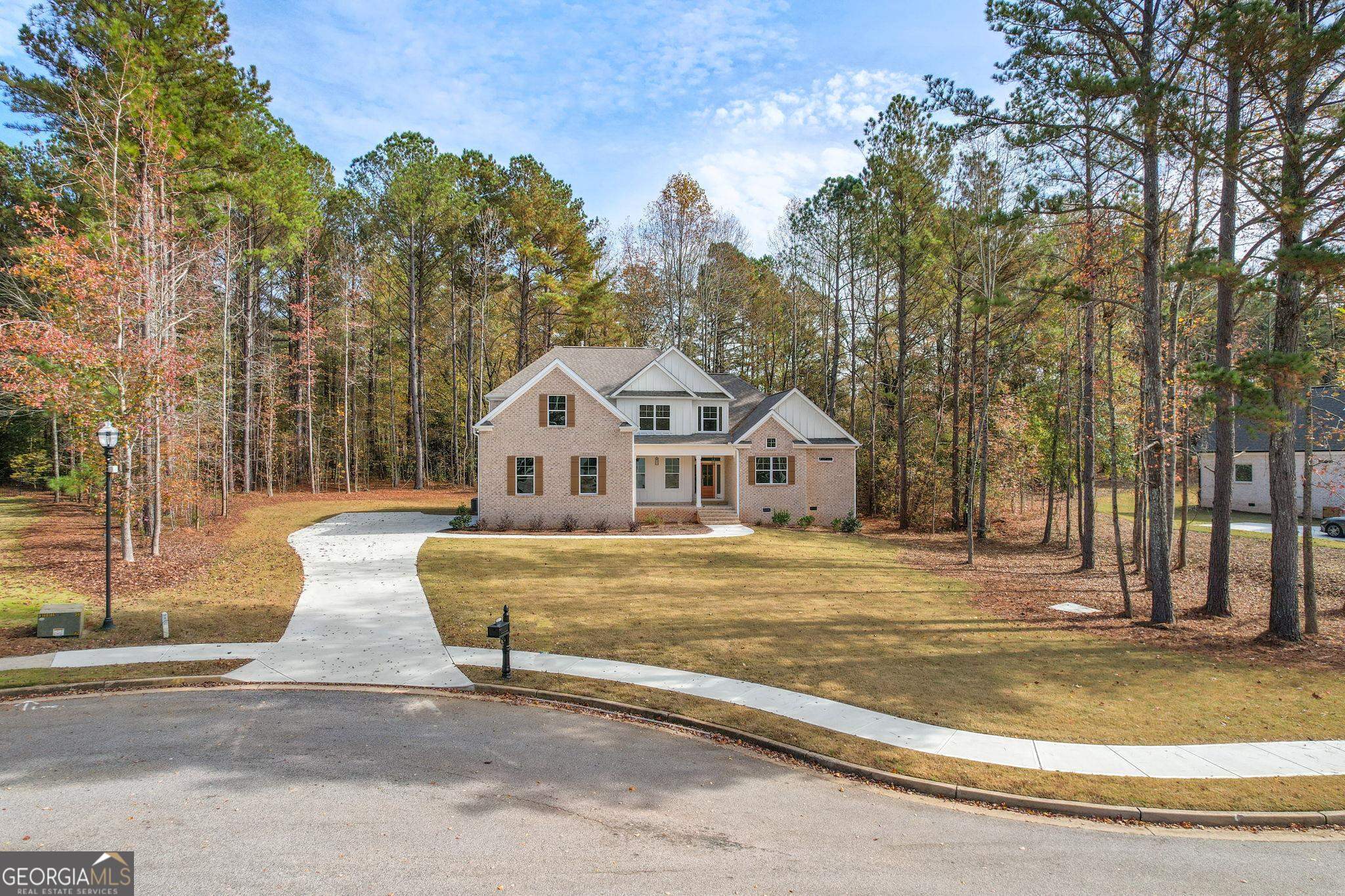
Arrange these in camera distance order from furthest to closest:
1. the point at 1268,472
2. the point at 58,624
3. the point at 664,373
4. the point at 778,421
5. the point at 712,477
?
1. the point at 712,477
2. the point at 1268,472
3. the point at 778,421
4. the point at 664,373
5. the point at 58,624

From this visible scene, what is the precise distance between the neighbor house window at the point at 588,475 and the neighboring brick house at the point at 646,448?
1.4 inches

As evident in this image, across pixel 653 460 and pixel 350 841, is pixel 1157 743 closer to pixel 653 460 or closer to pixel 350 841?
pixel 350 841

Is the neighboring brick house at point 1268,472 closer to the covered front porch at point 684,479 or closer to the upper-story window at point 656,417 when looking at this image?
the covered front porch at point 684,479

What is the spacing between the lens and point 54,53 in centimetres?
1595

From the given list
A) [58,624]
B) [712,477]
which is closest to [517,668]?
[58,624]

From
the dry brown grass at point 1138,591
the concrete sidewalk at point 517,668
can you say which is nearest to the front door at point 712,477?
the dry brown grass at point 1138,591

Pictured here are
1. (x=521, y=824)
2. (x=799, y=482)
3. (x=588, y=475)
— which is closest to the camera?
(x=521, y=824)

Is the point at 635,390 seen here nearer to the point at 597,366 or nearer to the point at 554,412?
the point at 597,366

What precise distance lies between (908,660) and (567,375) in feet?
55.2

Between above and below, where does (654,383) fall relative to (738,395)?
above

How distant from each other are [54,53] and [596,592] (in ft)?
61.4

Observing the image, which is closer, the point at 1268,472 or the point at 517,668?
the point at 517,668

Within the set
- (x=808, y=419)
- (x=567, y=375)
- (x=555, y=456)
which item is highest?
(x=567, y=375)

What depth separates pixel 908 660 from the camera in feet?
35.6
